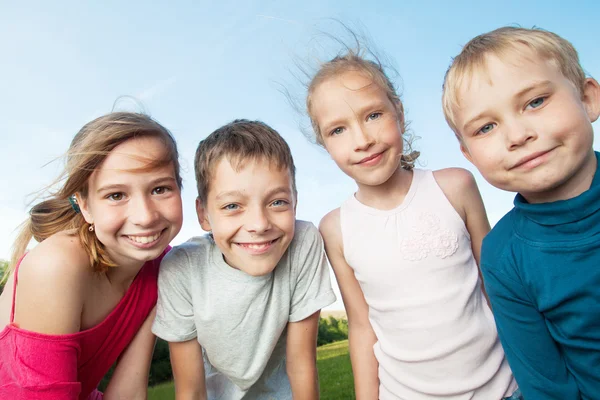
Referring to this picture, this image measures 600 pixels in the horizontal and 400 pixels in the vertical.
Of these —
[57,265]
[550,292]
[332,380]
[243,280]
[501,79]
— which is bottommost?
[332,380]

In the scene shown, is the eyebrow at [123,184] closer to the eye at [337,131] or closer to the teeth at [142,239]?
the teeth at [142,239]

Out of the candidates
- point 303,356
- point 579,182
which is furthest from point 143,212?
point 579,182

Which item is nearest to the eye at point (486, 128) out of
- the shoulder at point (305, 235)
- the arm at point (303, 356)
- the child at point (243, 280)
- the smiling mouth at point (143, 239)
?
the child at point (243, 280)

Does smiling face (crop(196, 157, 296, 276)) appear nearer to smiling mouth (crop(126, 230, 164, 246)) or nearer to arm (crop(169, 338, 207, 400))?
smiling mouth (crop(126, 230, 164, 246))

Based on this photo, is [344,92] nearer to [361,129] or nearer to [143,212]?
[361,129]

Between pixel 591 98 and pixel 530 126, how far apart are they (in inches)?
15.8

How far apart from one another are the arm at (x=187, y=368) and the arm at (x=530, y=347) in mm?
1737

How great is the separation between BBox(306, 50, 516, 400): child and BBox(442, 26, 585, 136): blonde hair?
0.47 metres

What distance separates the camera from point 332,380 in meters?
9.90

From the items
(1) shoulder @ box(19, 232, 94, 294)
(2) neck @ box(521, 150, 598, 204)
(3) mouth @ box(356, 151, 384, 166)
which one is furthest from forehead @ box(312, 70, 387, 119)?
(1) shoulder @ box(19, 232, 94, 294)

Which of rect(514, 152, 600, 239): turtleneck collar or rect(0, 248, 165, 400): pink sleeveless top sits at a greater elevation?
rect(514, 152, 600, 239): turtleneck collar

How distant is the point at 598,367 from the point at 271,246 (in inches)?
63.0

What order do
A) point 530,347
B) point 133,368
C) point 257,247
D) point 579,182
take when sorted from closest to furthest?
1. point 579,182
2. point 530,347
3. point 257,247
4. point 133,368

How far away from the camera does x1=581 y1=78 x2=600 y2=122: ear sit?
2.12m
